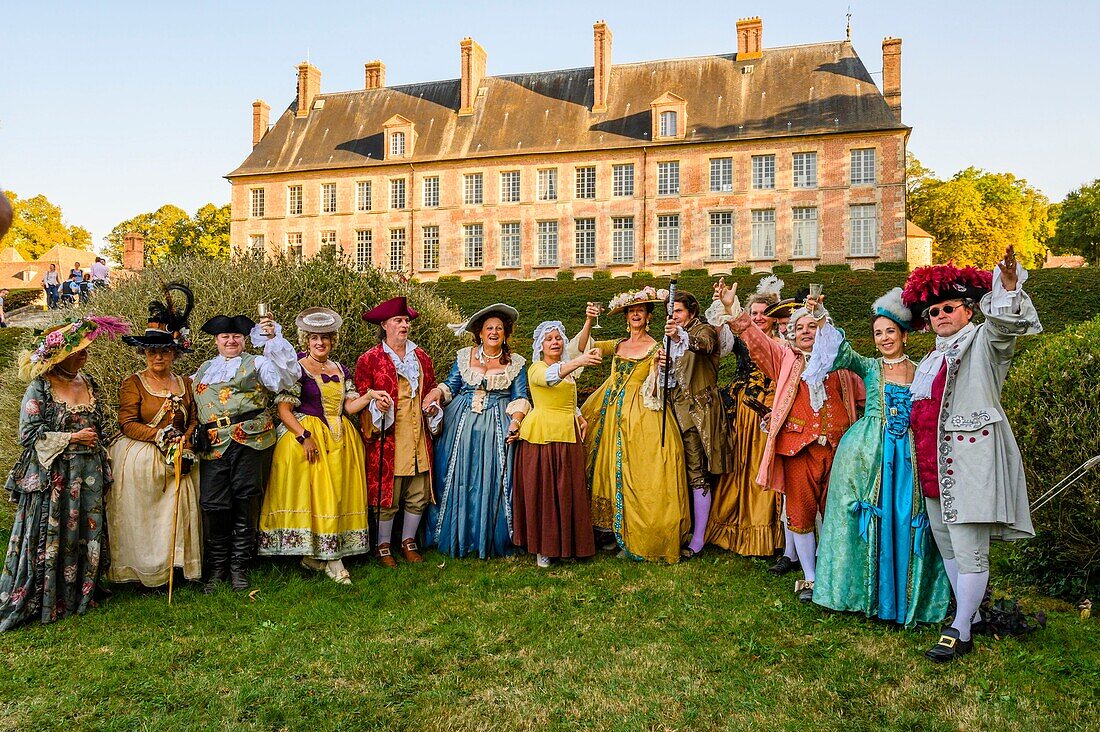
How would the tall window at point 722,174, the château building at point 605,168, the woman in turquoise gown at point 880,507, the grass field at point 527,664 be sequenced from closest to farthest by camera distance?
the grass field at point 527,664, the woman in turquoise gown at point 880,507, the château building at point 605,168, the tall window at point 722,174

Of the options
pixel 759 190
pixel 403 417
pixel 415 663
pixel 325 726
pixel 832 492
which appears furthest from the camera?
pixel 759 190

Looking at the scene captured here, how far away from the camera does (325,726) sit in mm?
3305

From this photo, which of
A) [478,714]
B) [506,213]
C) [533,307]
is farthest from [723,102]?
[478,714]

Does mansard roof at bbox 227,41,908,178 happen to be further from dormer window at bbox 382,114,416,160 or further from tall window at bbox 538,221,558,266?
tall window at bbox 538,221,558,266

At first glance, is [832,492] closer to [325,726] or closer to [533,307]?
[325,726]

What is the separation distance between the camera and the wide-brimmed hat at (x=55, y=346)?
456 centimetres

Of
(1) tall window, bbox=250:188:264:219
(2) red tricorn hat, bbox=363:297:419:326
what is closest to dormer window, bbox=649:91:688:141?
(1) tall window, bbox=250:188:264:219

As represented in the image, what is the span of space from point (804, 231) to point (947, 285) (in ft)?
97.4

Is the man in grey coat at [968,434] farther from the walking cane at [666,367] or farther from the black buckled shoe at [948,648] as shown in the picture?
the walking cane at [666,367]

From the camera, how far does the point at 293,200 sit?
37375 millimetres

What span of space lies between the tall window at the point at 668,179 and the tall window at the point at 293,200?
1697cm

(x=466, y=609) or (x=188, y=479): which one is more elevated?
(x=188, y=479)

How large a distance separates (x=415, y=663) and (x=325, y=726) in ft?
2.18

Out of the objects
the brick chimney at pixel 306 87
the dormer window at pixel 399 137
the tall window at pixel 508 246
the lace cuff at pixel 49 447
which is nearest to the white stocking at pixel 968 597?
the lace cuff at pixel 49 447
